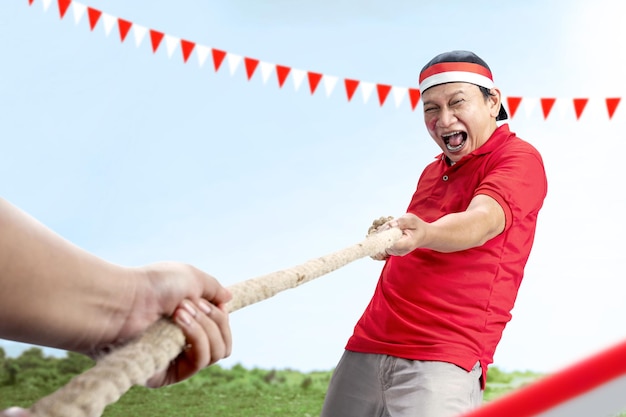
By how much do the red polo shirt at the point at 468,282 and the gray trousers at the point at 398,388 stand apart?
0.07 feet

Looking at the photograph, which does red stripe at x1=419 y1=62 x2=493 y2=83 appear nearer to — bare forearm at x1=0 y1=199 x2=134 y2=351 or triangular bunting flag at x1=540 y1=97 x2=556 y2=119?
bare forearm at x1=0 y1=199 x2=134 y2=351

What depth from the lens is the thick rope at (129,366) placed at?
549 millimetres

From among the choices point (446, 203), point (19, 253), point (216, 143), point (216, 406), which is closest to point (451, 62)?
point (446, 203)

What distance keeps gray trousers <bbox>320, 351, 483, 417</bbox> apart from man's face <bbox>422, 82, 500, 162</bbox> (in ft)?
1.50

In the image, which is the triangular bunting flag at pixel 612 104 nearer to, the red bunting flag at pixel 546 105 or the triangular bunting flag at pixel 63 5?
the red bunting flag at pixel 546 105

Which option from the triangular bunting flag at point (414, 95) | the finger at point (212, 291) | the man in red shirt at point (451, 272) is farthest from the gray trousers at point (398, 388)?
the triangular bunting flag at point (414, 95)

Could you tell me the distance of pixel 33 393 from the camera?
4184 millimetres

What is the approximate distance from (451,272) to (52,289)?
3.27 feet

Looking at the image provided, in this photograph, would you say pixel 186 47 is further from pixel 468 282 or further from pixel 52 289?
pixel 52 289

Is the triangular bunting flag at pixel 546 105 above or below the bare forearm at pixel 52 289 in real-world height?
above

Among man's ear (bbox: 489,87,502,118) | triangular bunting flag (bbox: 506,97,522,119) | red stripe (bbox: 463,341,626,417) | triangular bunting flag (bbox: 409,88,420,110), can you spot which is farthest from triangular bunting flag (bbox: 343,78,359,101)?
red stripe (bbox: 463,341,626,417)

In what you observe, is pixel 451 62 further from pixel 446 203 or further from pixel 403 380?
pixel 403 380

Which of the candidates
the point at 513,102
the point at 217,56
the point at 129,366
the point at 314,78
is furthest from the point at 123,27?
the point at 129,366

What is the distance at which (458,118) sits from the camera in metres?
1.66
